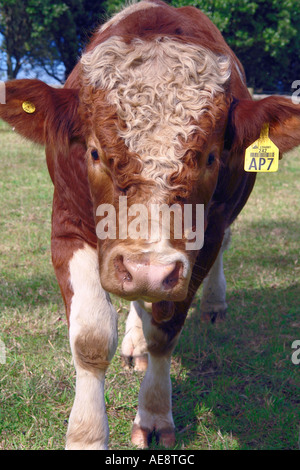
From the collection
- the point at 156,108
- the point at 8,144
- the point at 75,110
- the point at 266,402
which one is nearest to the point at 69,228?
the point at 75,110

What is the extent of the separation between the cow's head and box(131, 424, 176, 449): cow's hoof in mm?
905

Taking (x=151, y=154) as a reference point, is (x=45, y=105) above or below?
above

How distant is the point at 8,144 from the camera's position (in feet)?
40.1

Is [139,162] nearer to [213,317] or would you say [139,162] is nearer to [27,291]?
[213,317]

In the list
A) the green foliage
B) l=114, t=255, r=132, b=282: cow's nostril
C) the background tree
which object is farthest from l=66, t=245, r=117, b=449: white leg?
the background tree

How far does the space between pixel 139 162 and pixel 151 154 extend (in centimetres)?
5

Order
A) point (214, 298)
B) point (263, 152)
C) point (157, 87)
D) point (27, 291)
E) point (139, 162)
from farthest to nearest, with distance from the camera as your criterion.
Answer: point (27, 291), point (214, 298), point (263, 152), point (157, 87), point (139, 162)

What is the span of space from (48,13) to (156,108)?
82.6ft

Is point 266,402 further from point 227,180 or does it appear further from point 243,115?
point 243,115

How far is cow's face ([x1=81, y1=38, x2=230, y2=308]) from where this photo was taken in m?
1.88

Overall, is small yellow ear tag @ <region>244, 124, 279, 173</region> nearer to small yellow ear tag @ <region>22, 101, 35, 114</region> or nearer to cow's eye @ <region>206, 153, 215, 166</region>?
cow's eye @ <region>206, 153, 215, 166</region>

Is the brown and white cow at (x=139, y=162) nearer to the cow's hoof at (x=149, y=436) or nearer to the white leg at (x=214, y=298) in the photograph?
the cow's hoof at (x=149, y=436)

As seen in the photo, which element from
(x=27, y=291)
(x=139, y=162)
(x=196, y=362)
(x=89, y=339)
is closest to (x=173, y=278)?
(x=139, y=162)

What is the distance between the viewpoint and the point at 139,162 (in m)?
1.96
